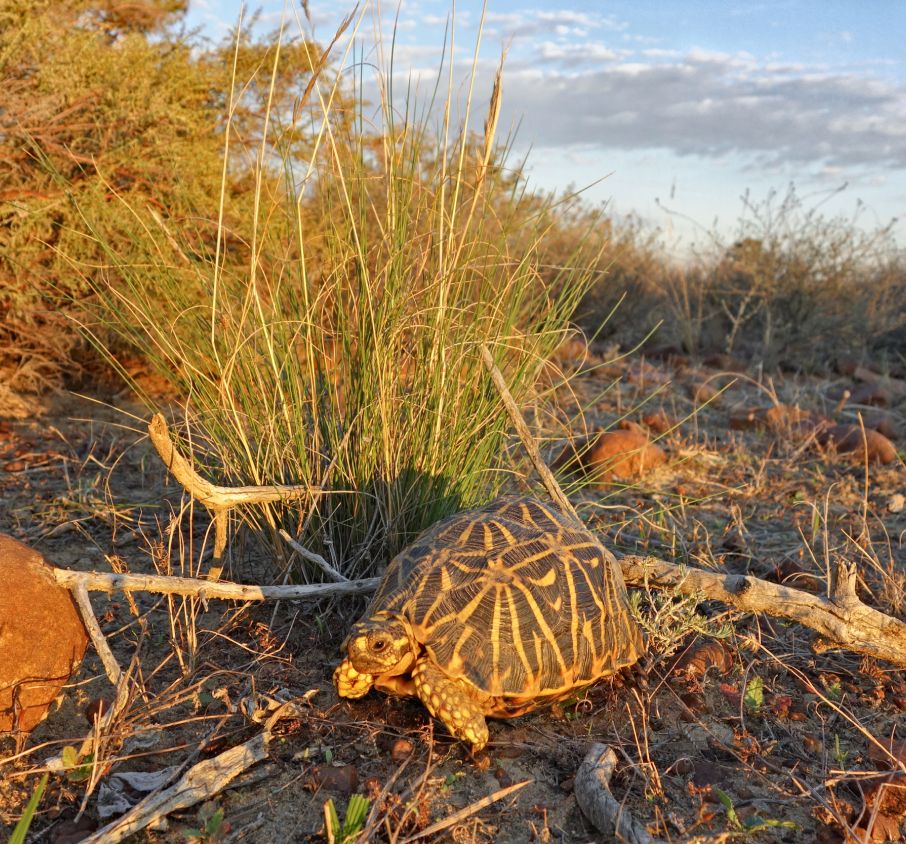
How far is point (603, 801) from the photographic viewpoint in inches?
76.4

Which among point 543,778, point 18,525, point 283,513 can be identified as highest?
point 283,513

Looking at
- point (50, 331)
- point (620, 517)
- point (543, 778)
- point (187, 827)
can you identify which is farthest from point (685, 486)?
point (50, 331)

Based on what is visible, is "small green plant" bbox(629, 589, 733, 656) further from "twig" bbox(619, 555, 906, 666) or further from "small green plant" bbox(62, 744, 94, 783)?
"small green plant" bbox(62, 744, 94, 783)

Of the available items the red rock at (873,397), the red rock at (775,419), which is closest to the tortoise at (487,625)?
the red rock at (775,419)

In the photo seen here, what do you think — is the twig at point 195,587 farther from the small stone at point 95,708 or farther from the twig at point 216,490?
the small stone at point 95,708

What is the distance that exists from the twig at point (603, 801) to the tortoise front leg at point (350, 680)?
58 cm

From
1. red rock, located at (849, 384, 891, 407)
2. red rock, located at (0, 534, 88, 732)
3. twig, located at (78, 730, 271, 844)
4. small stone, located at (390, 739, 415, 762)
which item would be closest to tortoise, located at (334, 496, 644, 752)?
small stone, located at (390, 739, 415, 762)

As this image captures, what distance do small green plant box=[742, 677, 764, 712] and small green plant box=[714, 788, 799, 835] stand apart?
0.49 metres

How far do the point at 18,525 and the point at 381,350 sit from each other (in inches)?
74.0

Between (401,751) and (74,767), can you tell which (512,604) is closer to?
(401,751)

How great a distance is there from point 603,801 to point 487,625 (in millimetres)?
488

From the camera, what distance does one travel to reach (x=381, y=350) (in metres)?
2.74

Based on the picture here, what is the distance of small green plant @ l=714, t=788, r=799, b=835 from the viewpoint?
1.94m

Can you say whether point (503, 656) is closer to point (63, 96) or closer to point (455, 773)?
point (455, 773)
